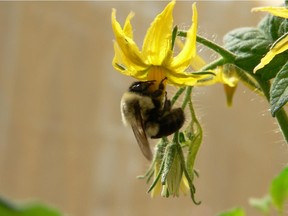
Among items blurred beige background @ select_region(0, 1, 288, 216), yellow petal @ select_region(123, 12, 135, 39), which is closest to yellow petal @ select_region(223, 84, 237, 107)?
yellow petal @ select_region(123, 12, 135, 39)

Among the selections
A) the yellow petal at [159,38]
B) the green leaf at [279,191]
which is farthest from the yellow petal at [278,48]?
the green leaf at [279,191]

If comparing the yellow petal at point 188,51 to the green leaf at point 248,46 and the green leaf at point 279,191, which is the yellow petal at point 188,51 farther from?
the green leaf at point 279,191

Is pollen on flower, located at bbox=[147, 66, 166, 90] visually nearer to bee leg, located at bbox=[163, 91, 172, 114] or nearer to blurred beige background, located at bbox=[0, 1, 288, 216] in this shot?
bee leg, located at bbox=[163, 91, 172, 114]

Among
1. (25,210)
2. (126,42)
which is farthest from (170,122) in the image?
(25,210)

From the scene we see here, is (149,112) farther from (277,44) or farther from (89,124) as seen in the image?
(89,124)

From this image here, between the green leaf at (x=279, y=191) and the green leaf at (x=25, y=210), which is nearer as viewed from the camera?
the green leaf at (x=25, y=210)

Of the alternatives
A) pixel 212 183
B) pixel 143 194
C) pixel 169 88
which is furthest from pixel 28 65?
pixel 169 88
